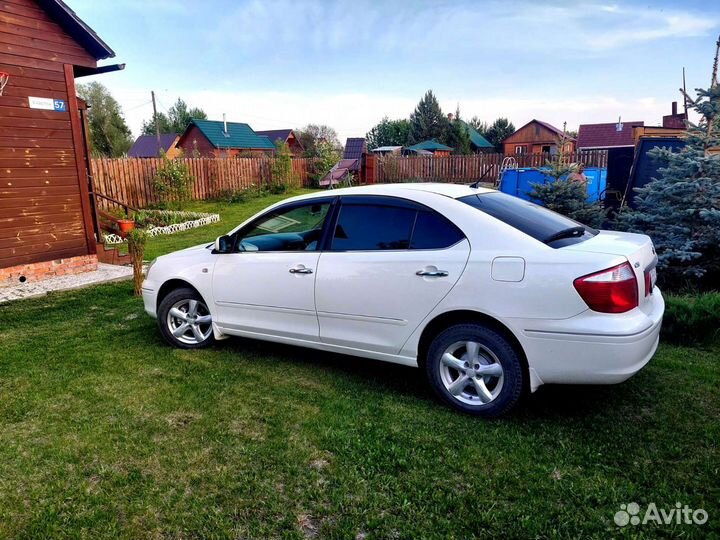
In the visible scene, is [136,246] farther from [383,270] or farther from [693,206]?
Answer: [693,206]

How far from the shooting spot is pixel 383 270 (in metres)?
3.53

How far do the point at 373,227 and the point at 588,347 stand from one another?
1680 mm

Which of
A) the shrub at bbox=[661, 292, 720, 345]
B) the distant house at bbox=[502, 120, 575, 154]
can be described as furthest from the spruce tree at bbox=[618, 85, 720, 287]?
the distant house at bbox=[502, 120, 575, 154]

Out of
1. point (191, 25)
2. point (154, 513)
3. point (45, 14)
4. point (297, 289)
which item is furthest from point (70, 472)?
point (191, 25)

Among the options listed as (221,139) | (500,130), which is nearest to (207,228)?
(221,139)

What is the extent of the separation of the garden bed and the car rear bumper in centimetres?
1150

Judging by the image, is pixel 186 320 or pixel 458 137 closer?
pixel 186 320

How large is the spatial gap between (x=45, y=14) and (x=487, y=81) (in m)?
16.2

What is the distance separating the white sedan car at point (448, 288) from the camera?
9.59ft

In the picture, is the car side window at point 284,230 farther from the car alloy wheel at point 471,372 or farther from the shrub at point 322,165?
the shrub at point 322,165

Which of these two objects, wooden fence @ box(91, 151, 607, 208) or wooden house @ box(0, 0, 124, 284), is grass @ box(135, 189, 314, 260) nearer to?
wooden fence @ box(91, 151, 607, 208)

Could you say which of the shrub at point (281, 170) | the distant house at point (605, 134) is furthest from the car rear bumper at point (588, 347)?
the distant house at point (605, 134)

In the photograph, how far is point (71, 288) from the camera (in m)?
7.52

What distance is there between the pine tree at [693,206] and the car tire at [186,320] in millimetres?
4981
